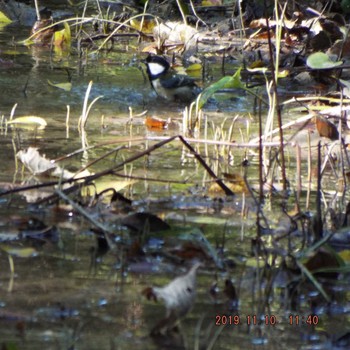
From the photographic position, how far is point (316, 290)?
2.87 metres

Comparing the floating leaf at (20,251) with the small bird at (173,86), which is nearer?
the floating leaf at (20,251)

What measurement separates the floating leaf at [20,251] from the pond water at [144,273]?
0.04 ft

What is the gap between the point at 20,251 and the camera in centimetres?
307

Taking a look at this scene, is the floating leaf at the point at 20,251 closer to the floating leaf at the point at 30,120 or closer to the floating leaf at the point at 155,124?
the floating leaf at the point at 30,120

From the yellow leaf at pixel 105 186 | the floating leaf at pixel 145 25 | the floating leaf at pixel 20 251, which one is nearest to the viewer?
the floating leaf at pixel 20 251

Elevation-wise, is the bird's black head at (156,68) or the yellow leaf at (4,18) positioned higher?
the bird's black head at (156,68)

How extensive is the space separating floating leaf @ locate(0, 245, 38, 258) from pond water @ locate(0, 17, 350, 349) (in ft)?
0.04

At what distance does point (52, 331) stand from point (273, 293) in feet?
2.20

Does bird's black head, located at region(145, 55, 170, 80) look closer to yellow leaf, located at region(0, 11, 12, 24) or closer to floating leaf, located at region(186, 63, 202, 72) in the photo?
floating leaf, located at region(186, 63, 202, 72)

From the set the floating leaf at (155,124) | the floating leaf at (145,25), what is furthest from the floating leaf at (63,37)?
the floating leaf at (155,124)

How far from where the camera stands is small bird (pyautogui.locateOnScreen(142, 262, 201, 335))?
96.3 inches

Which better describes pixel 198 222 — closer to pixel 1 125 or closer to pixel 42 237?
pixel 42 237

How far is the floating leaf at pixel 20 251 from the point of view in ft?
10.00

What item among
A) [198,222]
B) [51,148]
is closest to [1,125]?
[51,148]
